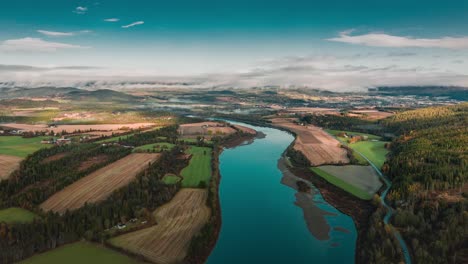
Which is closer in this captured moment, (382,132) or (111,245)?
(111,245)

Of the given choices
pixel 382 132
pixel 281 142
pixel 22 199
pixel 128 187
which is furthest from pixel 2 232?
pixel 382 132

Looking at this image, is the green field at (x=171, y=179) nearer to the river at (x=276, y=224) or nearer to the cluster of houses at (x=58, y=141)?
the river at (x=276, y=224)

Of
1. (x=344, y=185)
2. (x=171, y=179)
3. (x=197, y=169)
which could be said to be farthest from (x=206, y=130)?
(x=344, y=185)

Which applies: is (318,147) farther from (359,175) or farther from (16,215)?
(16,215)

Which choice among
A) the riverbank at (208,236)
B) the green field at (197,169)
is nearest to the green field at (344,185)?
the riverbank at (208,236)

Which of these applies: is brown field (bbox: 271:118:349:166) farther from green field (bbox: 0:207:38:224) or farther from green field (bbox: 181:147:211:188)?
green field (bbox: 0:207:38:224)

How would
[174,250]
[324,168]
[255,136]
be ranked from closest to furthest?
[174,250], [324,168], [255,136]

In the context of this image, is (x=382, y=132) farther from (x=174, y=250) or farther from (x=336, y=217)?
(x=174, y=250)
